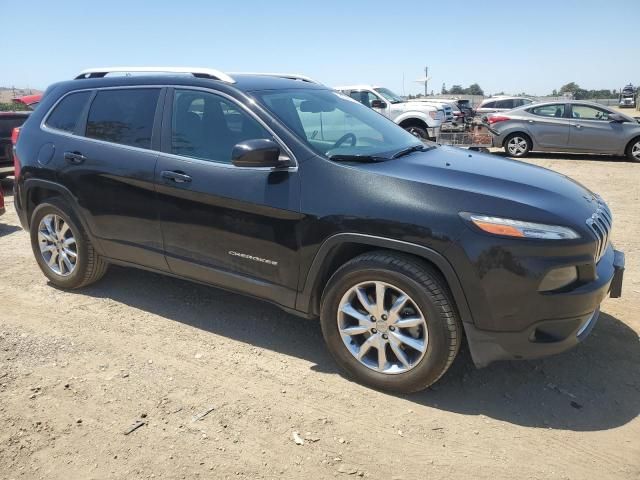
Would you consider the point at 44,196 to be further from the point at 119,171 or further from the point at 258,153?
the point at 258,153

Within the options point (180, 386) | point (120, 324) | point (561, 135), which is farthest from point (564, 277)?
point (561, 135)

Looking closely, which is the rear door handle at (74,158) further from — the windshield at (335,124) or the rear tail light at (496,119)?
the rear tail light at (496,119)

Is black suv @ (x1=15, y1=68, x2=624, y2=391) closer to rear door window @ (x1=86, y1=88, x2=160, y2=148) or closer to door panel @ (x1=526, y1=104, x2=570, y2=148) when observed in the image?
rear door window @ (x1=86, y1=88, x2=160, y2=148)

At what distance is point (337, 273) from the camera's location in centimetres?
315

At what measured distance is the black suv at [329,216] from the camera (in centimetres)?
280

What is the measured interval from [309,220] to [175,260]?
1213mm

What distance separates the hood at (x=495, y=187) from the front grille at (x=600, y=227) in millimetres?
49

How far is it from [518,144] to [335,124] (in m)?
11.0

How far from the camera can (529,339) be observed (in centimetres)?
282

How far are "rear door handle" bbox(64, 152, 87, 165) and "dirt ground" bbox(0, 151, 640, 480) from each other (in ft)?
3.86

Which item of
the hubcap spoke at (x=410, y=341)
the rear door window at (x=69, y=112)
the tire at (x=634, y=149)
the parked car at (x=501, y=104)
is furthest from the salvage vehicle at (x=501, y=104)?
the hubcap spoke at (x=410, y=341)

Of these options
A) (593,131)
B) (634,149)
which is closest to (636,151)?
(634,149)

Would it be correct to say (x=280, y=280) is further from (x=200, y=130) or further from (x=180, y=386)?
(x=200, y=130)

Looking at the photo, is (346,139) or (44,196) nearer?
(346,139)
